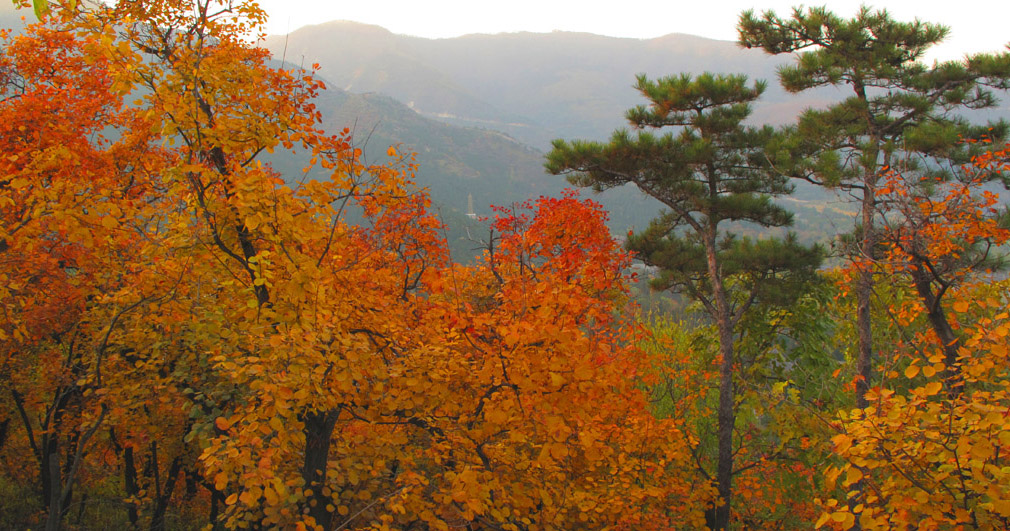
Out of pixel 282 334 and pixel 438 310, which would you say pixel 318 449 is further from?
pixel 438 310

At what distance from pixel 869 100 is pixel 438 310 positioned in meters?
9.85

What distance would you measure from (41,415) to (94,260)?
576cm

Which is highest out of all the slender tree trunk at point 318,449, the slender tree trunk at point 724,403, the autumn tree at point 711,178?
the autumn tree at point 711,178

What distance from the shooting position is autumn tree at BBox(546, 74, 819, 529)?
12.4 m

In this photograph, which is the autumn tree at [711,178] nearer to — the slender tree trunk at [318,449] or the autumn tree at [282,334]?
the autumn tree at [282,334]

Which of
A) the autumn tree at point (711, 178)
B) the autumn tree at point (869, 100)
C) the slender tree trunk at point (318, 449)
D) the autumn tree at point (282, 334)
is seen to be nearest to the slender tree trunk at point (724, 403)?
the autumn tree at point (711, 178)

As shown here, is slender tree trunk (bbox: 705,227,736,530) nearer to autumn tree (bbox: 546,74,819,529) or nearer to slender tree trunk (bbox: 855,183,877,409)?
autumn tree (bbox: 546,74,819,529)

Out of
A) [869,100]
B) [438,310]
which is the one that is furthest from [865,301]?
[438,310]

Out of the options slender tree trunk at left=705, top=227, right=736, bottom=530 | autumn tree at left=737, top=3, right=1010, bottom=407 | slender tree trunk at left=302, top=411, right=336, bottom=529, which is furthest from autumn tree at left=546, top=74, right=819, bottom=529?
slender tree trunk at left=302, top=411, right=336, bottom=529

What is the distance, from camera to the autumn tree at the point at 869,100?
33.8 ft

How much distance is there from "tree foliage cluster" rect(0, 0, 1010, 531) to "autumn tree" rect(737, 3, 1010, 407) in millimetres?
59

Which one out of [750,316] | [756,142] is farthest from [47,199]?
[750,316]

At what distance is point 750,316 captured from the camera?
16.2m

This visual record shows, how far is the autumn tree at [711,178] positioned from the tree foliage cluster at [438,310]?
0.23 feet
